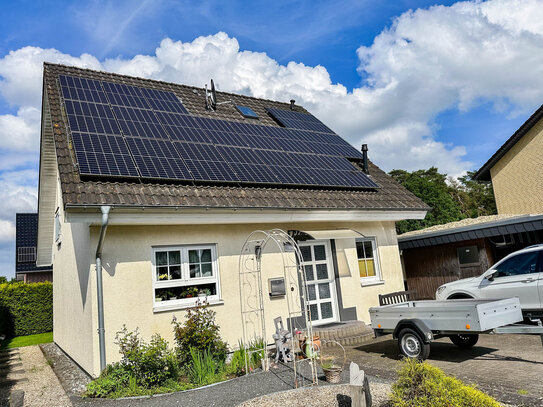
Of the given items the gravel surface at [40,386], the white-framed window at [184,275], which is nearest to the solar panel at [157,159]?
the white-framed window at [184,275]

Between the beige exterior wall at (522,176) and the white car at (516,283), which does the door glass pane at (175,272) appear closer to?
the white car at (516,283)

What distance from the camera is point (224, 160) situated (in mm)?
10711

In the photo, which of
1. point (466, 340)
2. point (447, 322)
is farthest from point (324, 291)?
point (447, 322)

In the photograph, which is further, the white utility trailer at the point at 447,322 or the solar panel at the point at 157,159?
the solar panel at the point at 157,159

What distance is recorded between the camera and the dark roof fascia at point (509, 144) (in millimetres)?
21516

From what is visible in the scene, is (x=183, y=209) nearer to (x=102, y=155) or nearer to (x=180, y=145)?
(x=102, y=155)

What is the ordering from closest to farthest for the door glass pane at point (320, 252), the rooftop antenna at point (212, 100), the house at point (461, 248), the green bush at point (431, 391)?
the green bush at point (431, 391), the door glass pane at point (320, 252), the house at point (461, 248), the rooftop antenna at point (212, 100)

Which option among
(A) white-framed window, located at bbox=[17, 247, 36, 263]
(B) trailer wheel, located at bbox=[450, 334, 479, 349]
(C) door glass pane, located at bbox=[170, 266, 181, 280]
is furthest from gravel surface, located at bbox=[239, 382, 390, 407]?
(A) white-framed window, located at bbox=[17, 247, 36, 263]

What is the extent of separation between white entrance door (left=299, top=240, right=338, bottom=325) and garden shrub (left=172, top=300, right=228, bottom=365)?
3617 mm

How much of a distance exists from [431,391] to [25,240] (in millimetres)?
34022

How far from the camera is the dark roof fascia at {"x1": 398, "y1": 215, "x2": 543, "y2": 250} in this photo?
39.4 ft

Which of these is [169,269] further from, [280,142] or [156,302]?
[280,142]

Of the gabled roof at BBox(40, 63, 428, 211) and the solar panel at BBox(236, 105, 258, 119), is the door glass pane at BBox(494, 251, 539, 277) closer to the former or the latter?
the gabled roof at BBox(40, 63, 428, 211)

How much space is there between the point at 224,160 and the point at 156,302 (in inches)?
159
